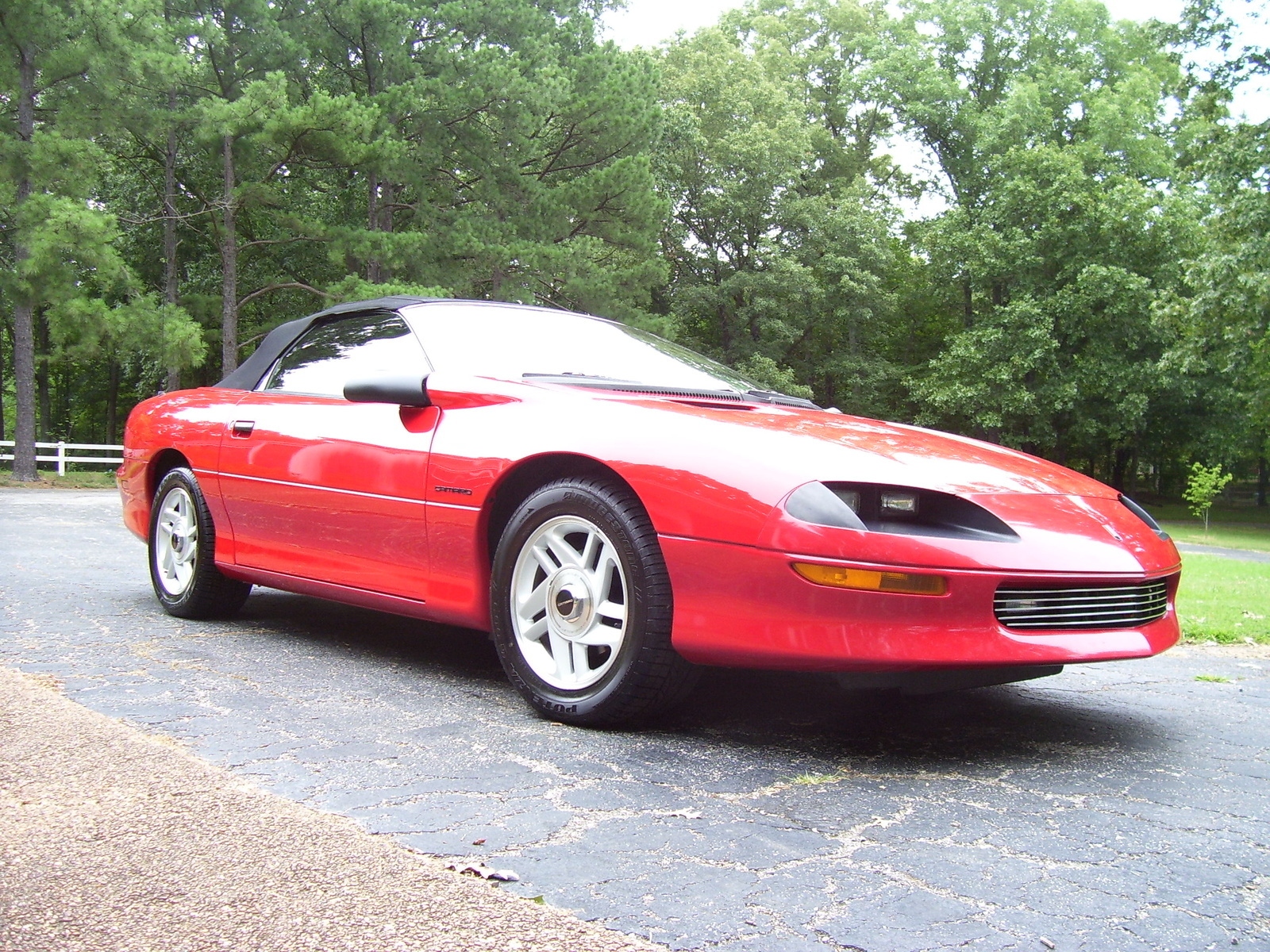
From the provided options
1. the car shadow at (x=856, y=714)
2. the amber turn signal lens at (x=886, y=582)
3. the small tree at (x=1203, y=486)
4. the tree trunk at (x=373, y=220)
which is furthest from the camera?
the tree trunk at (x=373, y=220)

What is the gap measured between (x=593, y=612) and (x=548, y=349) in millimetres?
1246

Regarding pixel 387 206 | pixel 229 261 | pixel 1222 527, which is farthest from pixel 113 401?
pixel 1222 527

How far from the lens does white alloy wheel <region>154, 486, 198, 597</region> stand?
15.8 ft

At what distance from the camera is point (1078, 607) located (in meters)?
2.90

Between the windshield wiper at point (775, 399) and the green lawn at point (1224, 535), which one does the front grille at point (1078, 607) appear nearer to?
the windshield wiper at point (775, 399)

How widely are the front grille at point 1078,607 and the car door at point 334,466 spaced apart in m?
1.83

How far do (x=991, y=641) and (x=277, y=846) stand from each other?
173cm

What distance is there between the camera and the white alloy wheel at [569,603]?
3107 mm

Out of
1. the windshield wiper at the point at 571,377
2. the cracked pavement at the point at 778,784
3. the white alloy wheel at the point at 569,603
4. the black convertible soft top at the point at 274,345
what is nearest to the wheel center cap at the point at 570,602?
the white alloy wheel at the point at 569,603

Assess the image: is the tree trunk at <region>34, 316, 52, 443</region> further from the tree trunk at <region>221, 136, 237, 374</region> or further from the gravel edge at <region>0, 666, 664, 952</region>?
the gravel edge at <region>0, 666, 664, 952</region>

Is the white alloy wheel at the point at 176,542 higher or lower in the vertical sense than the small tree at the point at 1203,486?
higher

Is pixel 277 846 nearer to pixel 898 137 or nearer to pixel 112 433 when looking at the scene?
pixel 898 137

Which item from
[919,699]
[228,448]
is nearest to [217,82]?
[228,448]

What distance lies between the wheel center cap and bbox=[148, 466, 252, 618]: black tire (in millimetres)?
2118
